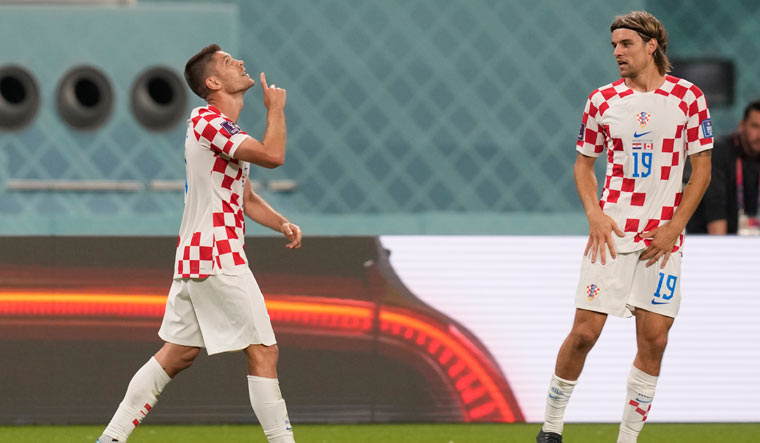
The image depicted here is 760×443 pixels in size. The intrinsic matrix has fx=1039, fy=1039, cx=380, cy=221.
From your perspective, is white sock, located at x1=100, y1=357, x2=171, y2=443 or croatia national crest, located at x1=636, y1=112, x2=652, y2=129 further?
croatia national crest, located at x1=636, y1=112, x2=652, y2=129

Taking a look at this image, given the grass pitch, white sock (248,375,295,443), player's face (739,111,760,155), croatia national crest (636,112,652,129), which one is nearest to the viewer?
white sock (248,375,295,443)

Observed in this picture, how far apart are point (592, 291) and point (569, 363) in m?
0.22

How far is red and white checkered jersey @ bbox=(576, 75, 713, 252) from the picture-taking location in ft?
9.25

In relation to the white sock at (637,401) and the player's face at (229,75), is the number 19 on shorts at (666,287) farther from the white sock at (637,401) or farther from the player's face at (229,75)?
the player's face at (229,75)

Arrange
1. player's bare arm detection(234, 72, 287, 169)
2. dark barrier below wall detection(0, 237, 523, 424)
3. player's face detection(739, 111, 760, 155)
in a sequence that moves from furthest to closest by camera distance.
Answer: player's face detection(739, 111, 760, 155), dark barrier below wall detection(0, 237, 523, 424), player's bare arm detection(234, 72, 287, 169)

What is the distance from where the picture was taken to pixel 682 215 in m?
2.83

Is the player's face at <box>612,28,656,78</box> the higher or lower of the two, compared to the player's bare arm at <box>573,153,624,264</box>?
higher

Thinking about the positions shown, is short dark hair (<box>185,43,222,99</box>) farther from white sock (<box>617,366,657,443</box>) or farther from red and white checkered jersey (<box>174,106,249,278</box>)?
white sock (<box>617,366,657,443</box>)

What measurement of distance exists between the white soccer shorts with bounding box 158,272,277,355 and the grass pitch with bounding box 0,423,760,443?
2.95 ft

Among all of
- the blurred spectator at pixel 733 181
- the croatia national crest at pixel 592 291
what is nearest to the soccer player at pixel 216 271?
the croatia national crest at pixel 592 291

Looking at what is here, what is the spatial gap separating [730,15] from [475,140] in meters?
2.05

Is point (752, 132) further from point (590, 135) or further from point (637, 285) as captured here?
point (637, 285)

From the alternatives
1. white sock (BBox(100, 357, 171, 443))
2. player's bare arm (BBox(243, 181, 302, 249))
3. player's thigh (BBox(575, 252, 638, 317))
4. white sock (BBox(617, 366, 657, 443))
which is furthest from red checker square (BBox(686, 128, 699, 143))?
white sock (BBox(100, 357, 171, 443))

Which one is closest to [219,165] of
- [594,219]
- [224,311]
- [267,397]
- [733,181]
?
[224,311]
